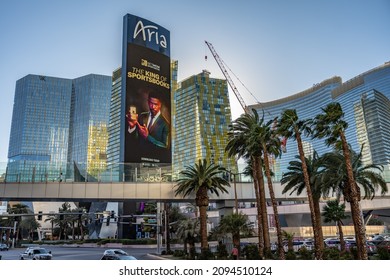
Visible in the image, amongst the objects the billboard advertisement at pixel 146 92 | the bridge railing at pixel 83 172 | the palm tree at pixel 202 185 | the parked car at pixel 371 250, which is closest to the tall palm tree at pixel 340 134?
the parked car at pixel 371 250

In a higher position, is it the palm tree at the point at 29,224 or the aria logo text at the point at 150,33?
the aria logo text at the point at 150,33

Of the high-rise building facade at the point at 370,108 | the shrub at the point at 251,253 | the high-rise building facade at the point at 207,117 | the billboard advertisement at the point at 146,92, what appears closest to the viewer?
the shrub at the point at 251,253

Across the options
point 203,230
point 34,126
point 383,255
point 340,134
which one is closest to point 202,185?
point 203,230

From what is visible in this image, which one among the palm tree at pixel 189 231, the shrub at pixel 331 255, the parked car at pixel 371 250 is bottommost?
the parked car at pixel 371 250

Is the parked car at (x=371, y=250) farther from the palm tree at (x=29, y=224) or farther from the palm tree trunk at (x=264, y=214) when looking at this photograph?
the palm tree at (x=29, y=224)

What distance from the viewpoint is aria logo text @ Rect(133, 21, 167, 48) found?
245ft

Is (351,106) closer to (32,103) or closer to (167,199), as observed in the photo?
(167,199)

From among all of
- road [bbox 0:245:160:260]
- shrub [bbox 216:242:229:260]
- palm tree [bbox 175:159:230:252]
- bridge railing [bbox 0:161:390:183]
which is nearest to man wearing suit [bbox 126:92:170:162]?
road [bbox 0:245:160:260]

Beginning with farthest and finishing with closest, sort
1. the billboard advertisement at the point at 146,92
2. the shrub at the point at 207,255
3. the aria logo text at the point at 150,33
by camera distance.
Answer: the aria logo text at the point at 150,33 < the billboard advertisement at the point at 146,92 < the shrub at the point at 207,255

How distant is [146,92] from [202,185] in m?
43.6

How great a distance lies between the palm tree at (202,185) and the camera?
109 feet

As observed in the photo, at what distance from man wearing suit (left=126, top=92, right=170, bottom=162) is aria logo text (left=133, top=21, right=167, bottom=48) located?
38.9 feet

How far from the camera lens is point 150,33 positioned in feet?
252

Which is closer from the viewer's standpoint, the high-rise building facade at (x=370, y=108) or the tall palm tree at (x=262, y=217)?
the tall palm tree at (x=262, y=217)
